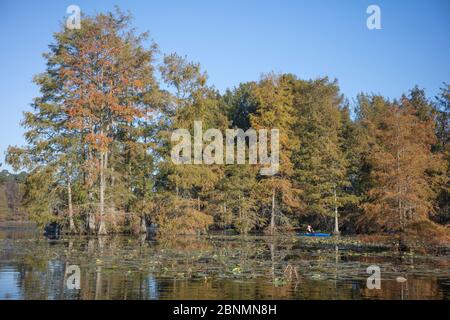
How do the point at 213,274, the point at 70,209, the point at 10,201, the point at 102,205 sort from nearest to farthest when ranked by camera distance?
the point at 213,274 < the point at 102,205 < the point at 70,209 < the point at 10,201

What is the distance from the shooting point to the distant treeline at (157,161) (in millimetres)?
35469

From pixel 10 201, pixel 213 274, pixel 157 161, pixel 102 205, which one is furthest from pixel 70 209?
pixel 10 201

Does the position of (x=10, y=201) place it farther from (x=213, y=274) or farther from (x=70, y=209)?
(x=213, y=274)

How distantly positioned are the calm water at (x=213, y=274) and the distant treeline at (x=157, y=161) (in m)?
12.9

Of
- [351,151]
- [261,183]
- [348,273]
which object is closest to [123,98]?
[261,183]

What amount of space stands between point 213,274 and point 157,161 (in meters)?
23.9

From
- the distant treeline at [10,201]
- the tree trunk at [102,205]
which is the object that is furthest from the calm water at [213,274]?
the distant treeline at [10,201]

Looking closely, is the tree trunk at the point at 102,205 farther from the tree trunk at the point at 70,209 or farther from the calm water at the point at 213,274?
the calm water at the point at 213,274

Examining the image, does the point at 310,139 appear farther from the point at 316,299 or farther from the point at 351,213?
the point at 316,299

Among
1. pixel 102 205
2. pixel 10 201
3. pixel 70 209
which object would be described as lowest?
pixel 70 209

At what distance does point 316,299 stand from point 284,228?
105 ft

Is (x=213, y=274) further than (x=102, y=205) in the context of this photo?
No

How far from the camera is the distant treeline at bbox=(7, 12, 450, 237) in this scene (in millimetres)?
35469

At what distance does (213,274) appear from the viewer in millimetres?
15617
